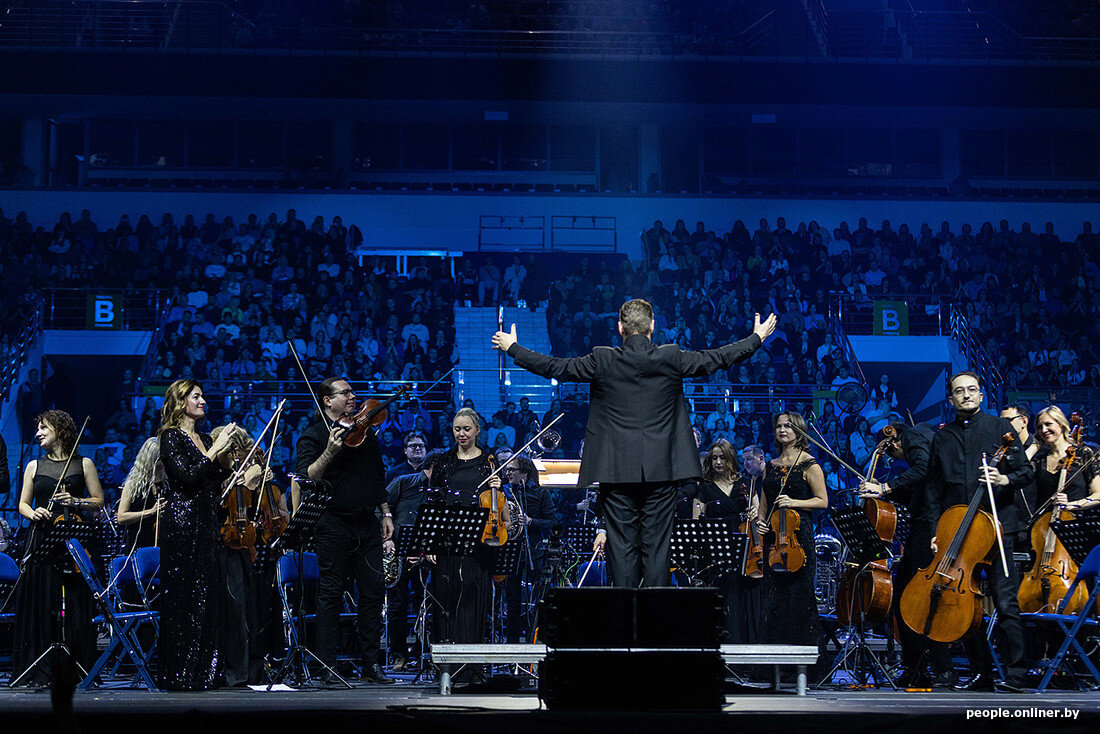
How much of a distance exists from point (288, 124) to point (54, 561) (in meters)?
16.3

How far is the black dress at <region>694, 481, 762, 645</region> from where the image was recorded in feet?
26.3

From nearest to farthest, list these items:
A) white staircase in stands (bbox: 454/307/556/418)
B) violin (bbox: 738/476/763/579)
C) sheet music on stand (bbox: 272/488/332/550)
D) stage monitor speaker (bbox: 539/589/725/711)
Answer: stage monitor speaker (bbox: 539/589/725/711), sheet music on stand (bbox: 272/488/332/550), violin (bbox: 738/476/763/579), white staircase in stands (bbox: 454/307/556/418)

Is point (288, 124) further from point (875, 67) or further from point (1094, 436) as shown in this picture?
point (1094, 436)

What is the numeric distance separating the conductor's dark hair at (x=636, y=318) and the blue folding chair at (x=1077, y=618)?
3005mm

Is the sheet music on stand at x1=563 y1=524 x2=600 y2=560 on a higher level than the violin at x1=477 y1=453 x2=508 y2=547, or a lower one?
lower

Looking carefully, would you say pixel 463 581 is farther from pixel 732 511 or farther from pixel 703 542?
pixel 732 511

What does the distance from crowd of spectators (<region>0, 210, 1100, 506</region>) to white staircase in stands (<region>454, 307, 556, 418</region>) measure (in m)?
0.23

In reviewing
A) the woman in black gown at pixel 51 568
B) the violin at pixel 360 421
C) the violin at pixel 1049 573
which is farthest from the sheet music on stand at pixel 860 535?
the woman in black gown at pixel 51 568

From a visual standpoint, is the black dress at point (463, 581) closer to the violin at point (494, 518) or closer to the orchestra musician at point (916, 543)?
the violin at point (494, 518)

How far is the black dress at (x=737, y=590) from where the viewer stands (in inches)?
315

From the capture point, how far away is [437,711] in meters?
4.25

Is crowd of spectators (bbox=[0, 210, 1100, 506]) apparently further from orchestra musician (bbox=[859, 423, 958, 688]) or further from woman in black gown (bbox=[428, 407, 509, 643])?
orchestra musician (bbox=[859, 423, 958, 688])

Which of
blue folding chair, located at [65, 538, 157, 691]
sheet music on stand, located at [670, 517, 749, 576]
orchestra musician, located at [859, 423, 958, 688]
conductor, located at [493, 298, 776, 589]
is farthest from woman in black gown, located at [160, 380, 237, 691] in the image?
orchestra musician, located at [859, 423, 958, 688]

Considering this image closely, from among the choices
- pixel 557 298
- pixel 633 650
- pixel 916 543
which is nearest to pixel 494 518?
pixel 916 543
